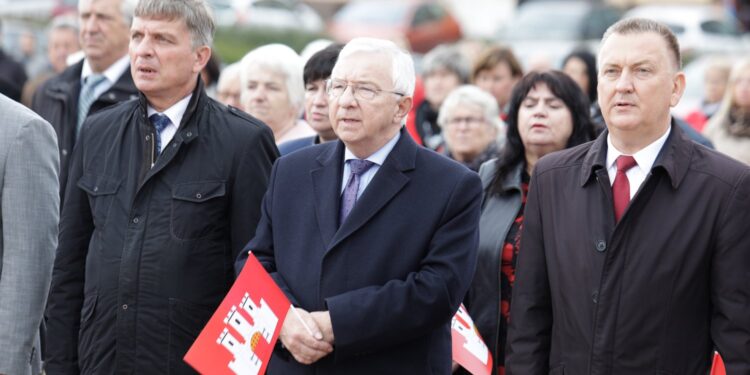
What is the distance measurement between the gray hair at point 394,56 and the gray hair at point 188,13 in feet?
2.85

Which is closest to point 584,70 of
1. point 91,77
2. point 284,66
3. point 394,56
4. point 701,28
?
point 284,66

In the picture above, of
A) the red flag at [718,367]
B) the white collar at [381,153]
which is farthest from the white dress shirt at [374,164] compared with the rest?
the red flag at [718,367]

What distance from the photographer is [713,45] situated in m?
24.4

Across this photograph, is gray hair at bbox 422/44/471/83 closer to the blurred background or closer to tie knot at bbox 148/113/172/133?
tie knot at bbox 148/113/172/133

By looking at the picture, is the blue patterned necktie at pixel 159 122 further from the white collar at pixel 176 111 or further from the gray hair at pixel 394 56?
the gray hair at pixel 394 56

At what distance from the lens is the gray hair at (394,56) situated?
470 cm

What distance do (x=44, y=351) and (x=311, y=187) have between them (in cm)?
172

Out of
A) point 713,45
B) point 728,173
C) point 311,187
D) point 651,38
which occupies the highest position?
point 651,38

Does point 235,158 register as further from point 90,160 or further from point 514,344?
point 514,344

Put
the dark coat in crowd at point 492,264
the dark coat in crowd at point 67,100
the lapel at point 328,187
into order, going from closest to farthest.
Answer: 1. the lapel at point 328,187
2. the dark coat in crowd at point 492,264
3. the dark coat in crowd at point 67,100

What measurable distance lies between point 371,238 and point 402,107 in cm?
57

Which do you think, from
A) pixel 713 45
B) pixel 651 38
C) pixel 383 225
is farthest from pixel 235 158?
pixel 713 45

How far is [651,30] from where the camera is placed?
4.49 metres

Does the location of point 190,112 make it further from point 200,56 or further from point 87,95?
point 87,95
